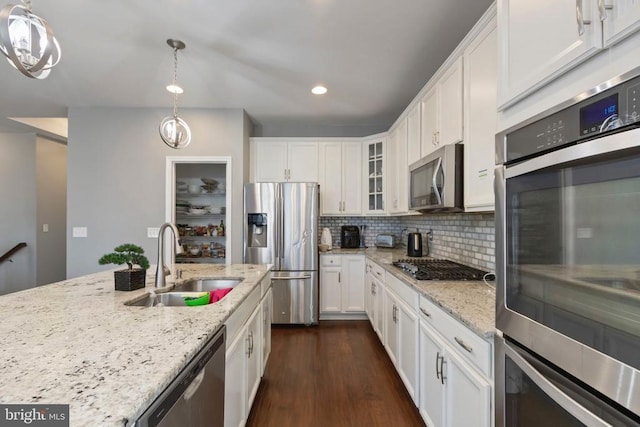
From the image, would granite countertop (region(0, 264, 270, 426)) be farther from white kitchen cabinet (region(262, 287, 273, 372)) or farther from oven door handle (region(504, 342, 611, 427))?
oven door handle (region(504, 342, 611, 427))

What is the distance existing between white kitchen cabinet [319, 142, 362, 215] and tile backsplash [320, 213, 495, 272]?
0.31 meters

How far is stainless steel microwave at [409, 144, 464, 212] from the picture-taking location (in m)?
1.88

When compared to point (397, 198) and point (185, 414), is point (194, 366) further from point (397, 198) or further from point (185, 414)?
point (397, 198)

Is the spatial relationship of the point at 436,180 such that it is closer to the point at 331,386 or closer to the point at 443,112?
the point at 443,112

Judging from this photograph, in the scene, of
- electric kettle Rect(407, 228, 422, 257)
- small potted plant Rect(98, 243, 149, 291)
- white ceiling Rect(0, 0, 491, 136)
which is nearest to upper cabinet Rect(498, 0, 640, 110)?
white ceiling Rect(0, 0, 491, 136)

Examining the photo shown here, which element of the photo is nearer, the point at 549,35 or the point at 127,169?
the point at 549,35

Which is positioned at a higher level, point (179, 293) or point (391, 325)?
point (179, 293)

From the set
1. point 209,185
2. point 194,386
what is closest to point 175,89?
point 209,185

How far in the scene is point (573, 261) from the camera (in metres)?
0.70

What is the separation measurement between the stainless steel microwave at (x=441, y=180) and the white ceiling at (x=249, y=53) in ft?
2.97

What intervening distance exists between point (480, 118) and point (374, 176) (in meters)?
2.27

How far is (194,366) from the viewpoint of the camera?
35.9 inches

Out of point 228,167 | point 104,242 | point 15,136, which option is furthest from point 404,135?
point 15,136

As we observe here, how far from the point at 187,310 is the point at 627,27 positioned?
1.55 meters
